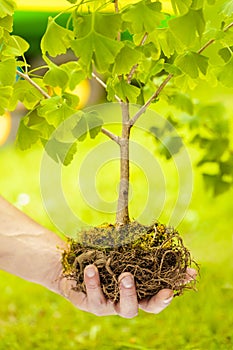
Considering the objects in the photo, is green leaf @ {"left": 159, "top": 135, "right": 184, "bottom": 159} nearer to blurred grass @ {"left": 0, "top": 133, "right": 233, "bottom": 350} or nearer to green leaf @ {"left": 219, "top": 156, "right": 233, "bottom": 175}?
blurred grass @ {"left": 0, "top": 133, "right": 233, "bottom": 350}

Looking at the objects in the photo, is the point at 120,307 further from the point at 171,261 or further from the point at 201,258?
the point at 201,258

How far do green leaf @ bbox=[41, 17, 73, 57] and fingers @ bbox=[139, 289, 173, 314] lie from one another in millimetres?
388

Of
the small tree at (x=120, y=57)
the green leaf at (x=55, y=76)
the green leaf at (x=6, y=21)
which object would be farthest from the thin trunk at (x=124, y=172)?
the green leaf at (x=6, y=21)

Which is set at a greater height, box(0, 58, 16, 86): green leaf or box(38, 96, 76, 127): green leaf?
box(0, 58, 16, 86): green leaf

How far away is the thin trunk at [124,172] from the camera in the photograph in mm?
971

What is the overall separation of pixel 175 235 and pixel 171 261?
4 centimetres

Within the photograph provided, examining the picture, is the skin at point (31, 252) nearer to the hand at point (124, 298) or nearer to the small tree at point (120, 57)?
the hand at point (124, 298)

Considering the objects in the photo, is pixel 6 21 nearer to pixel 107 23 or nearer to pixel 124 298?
pixel 107 23

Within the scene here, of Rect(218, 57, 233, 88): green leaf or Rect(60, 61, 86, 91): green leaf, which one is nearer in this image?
Rect(218, 57, 233, 88): green leaf

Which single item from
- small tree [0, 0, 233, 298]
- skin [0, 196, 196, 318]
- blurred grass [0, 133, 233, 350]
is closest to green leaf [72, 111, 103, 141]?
small tree [0, 0, 233, 298]

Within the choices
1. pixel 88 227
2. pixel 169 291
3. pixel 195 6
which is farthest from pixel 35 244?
pixel 195 6

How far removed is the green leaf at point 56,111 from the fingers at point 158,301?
30 cm

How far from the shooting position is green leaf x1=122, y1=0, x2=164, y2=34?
0.79 m

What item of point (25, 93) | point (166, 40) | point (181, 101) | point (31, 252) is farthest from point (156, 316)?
point (166, 40)
